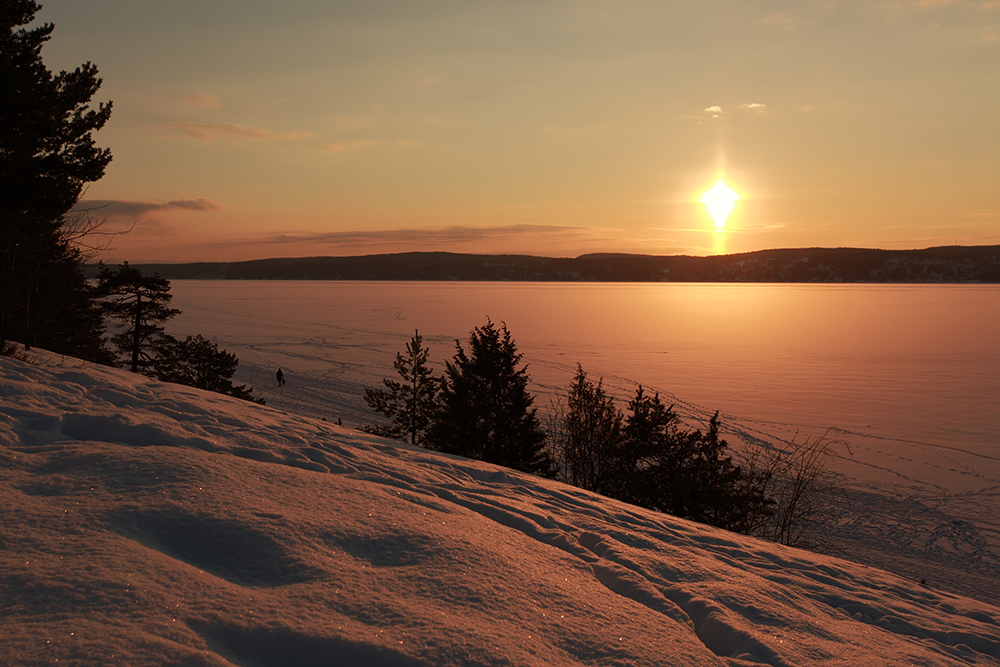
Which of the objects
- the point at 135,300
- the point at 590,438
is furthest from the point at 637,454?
the point at 135,300

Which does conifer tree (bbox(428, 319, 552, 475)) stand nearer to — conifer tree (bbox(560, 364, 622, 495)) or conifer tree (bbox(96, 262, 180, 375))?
conifer tree (bbox(560, 364, 622, 495))

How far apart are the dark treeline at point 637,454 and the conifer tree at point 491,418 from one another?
5 cm

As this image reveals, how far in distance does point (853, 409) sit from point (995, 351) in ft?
122

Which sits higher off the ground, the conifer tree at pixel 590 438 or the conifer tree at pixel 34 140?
the conifer tree at pixel 34 140

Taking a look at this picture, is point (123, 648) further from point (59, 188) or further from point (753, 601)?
point (59, 188)

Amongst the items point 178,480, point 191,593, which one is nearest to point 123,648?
point 191,593

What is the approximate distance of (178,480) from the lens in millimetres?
5867

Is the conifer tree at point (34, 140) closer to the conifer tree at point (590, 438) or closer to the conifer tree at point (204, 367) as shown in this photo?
the conifer tree at point (204, 367)

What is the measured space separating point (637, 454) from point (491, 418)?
22.4 feet

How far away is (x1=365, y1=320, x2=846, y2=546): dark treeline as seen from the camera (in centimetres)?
1917

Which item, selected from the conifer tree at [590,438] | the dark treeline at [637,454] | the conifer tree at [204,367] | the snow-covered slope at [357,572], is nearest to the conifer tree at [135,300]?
the conifer tree at [204,367]

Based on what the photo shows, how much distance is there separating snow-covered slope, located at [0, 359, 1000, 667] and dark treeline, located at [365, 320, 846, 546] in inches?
447

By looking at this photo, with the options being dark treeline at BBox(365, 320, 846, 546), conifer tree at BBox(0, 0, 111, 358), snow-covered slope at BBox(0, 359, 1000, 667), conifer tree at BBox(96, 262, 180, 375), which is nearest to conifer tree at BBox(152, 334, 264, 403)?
conifer tree at BBox(96, 262, 180, 375)

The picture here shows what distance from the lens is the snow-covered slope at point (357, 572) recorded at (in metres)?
3.63
